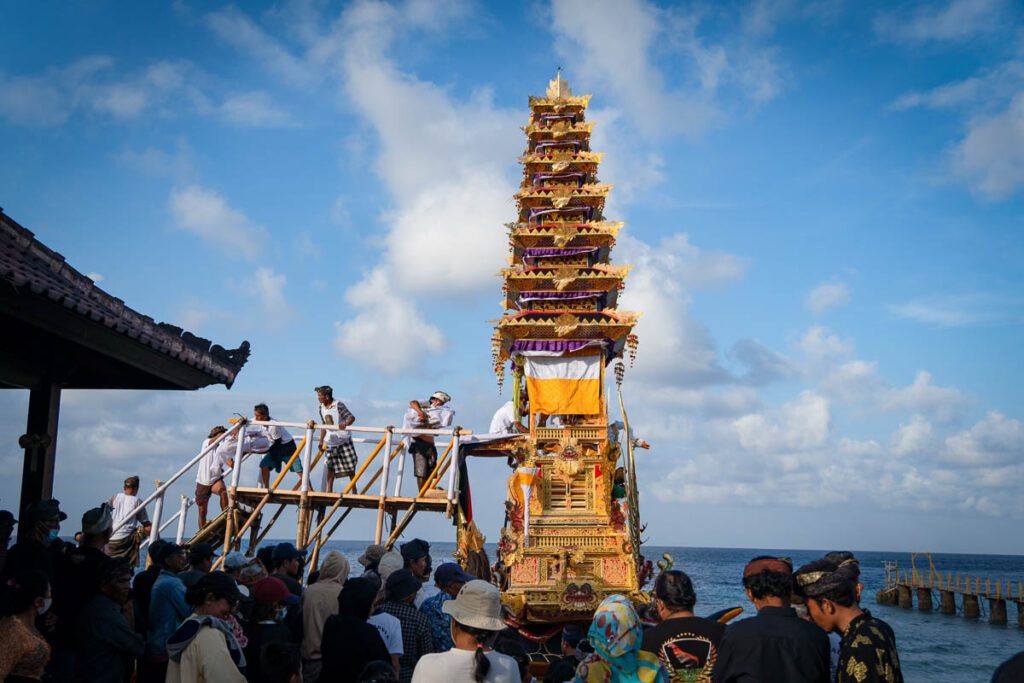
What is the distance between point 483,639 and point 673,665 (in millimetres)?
1145

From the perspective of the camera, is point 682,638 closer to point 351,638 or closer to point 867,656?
point 867,656

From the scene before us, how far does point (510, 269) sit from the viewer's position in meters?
20.6

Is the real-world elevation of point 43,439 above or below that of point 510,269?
below

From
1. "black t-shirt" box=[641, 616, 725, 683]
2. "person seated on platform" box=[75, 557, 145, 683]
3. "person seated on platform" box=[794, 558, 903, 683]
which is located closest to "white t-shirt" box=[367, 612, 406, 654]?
"person seated on platform" box=[75, 557, 145, 683]

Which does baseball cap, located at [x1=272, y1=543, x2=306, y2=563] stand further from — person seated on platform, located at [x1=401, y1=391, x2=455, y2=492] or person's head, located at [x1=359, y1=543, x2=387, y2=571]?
person seated on platform, located at [x1=401, y1=391, x2=455, y2=492]

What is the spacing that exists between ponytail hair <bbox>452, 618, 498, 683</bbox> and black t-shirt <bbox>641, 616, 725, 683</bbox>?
3.26ft

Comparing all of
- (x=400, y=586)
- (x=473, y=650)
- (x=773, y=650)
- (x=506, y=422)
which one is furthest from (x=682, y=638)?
(x=506, y=422)

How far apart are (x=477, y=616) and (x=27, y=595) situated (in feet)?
8.53

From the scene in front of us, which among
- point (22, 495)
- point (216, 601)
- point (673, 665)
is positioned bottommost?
point (673, 665)

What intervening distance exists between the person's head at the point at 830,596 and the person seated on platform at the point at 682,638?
52 cm

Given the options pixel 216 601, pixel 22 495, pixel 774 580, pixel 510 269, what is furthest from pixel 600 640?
pixel 510 269

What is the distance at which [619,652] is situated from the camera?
3871mm

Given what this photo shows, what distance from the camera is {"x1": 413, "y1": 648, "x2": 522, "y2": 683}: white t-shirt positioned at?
12.6 feet

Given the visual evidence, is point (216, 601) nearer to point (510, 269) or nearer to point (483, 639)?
point (483, 639)
